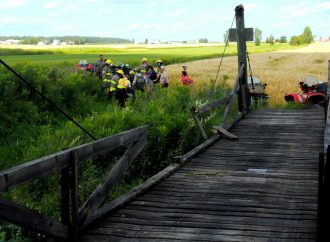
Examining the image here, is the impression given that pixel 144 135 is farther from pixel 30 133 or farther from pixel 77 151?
pixel 30 133

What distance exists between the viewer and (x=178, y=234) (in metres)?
5.19

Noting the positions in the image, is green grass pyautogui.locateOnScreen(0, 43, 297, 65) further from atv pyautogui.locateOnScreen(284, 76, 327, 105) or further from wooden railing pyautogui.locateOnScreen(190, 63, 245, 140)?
wooden railing pyautogui.locateOnScreen(190, 63, 245, 140)

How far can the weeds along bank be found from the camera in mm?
9227

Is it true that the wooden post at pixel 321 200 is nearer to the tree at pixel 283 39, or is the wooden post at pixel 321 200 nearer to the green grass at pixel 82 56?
the green grass at pixel 82 56

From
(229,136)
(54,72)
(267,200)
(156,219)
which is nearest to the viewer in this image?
(156,219)

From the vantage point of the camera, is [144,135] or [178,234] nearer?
[178,234]

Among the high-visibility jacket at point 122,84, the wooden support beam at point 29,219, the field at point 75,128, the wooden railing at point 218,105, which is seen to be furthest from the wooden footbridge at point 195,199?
the high-visibility jacket at point 122,84

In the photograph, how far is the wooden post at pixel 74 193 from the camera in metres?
4.69

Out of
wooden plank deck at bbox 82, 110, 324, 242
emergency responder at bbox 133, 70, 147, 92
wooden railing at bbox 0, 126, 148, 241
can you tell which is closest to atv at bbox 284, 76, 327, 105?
emergency responder at bbox 133, 70, 147, 92

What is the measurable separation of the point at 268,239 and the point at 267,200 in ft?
4.61

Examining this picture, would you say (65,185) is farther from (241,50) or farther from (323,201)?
(241,50)

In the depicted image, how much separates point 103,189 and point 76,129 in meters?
6.85

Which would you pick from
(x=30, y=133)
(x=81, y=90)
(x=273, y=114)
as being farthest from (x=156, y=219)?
(x=81, y=90)

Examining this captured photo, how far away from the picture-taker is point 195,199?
6.51m
